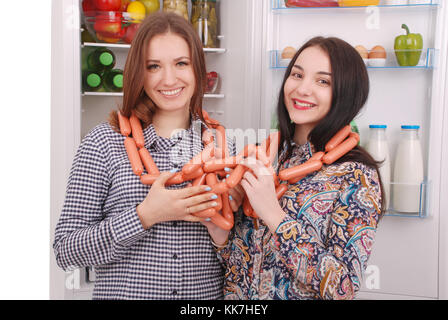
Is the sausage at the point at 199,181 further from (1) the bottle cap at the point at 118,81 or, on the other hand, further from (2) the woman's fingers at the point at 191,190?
(1) the bottle cap at the point at 118,81

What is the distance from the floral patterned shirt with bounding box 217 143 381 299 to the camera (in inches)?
38.2

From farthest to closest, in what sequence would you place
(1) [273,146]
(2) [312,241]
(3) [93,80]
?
(3) [93,80] → (1) [273,146] → (2) [312,241]

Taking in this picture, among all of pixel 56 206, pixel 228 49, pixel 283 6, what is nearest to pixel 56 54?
pixel 56 206

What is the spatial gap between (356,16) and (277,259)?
1.03 m

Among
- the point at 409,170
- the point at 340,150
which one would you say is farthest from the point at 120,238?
the point at 409,170

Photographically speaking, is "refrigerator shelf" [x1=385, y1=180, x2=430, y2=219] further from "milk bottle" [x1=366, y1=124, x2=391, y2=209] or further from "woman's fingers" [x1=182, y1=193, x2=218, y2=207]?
"woman's fingers" [x1=182, y1=193, x2=218, y2=207]

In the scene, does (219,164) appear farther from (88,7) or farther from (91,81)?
(88,7)

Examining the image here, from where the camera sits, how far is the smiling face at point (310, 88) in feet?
3.63

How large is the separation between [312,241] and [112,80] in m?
1.17

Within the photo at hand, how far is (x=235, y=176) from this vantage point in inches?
40.2

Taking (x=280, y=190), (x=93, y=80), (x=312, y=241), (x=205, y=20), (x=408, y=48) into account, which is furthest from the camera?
(x=205, y=20)

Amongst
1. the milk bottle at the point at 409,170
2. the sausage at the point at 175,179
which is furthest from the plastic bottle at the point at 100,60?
the milk bottle at the point at 409,170

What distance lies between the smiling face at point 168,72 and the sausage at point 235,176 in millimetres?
231
